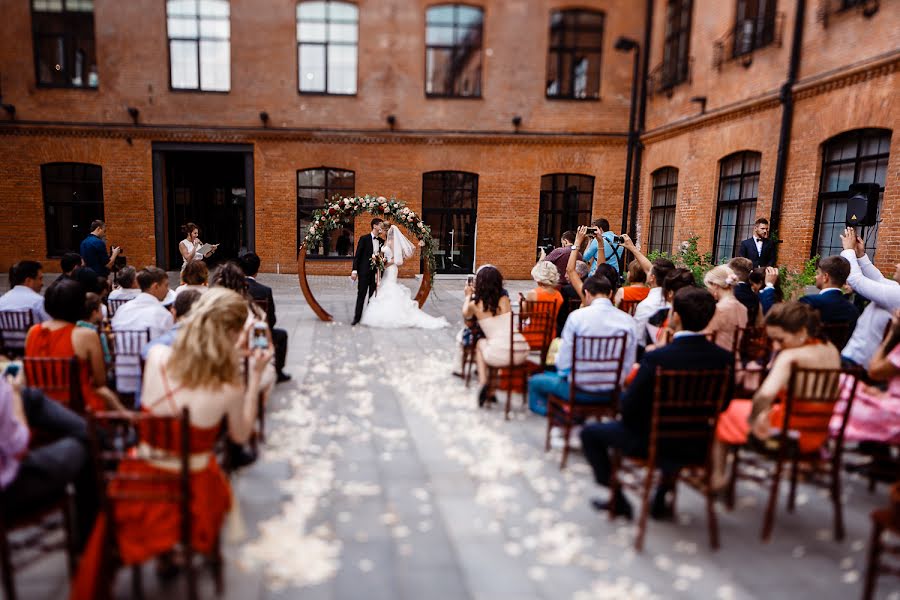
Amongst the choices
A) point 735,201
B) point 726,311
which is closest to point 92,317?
point 726,311

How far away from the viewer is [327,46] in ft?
46.8

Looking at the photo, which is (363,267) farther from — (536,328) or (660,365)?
(660,365)

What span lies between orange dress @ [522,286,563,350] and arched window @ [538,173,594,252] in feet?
31.3

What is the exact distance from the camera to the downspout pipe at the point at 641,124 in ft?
47.4

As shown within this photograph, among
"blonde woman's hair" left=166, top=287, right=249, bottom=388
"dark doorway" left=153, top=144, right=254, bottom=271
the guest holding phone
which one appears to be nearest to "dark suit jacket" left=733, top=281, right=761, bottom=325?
"blonde woman's hair" left=166, top=287, right=249, bottom=388

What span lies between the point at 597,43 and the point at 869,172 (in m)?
8.10

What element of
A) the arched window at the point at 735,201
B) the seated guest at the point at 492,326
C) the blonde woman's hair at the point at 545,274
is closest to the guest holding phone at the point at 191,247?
the seated guest at the point at 492,326

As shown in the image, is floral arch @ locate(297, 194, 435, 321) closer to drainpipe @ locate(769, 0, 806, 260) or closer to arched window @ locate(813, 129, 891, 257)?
drainpipe @ locate(769, 0, 806, 260)

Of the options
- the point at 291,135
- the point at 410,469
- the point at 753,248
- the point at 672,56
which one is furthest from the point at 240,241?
the point at 410,469

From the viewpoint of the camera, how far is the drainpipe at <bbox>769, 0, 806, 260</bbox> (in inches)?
377

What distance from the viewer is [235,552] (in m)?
2.92

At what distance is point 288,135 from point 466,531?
13.0 m

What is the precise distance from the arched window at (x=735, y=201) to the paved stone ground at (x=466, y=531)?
829cm

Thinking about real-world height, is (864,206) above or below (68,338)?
above
